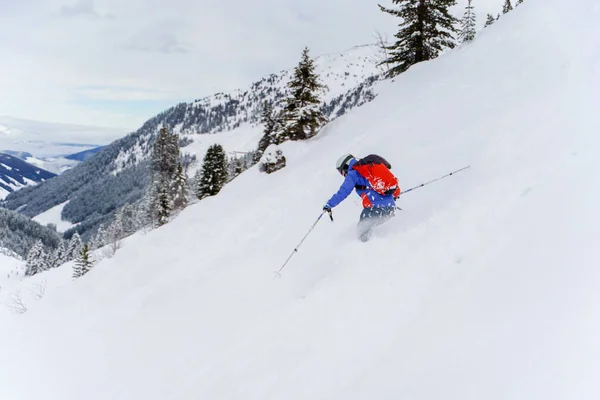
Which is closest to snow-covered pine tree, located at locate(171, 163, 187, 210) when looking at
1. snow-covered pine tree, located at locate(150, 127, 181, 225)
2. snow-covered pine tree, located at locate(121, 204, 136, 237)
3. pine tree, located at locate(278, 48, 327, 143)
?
snow-covered pine tree, located at locate(150, 127, 181, 225)

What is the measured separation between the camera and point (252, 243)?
472 inches

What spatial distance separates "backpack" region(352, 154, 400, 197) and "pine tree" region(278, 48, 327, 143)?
18.4 m

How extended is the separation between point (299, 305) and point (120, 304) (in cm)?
743

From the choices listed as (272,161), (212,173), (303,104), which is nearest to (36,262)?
(212,173)

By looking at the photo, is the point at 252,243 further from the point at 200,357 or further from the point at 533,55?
the point at 533,55

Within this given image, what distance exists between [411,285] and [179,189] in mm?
43953

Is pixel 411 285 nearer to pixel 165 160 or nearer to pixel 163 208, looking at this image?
pixel 163 208

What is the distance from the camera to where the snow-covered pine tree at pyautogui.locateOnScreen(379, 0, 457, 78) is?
2091cm

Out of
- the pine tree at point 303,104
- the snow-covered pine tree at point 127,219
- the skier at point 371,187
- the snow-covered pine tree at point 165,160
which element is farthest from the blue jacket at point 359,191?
the snow-covered pine tree at point 127,219

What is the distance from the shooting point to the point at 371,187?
278 inches

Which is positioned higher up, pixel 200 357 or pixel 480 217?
pixel 480 217

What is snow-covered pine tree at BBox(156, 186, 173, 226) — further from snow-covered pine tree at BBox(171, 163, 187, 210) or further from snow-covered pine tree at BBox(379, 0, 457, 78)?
snow-covered pine tree at BBox(379, 0, 457, 78)

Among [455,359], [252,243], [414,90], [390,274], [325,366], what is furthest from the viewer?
[414,90]

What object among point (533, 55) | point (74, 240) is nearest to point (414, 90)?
point (533, 55)
